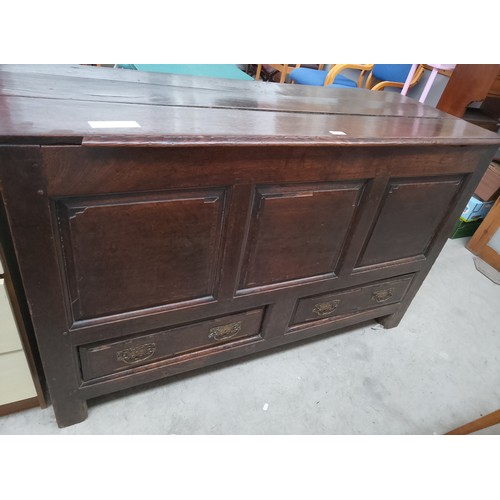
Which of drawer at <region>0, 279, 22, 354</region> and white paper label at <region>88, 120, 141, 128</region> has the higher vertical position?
white paper label at <region>88, 120, 141, 128</region>

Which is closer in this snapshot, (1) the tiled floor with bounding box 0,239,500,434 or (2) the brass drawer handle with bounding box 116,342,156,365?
(2) the brass drawer handle with bounding box 116,342,156,365

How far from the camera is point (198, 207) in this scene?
2.68 ft

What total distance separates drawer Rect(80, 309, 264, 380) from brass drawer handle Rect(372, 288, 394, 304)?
0.50m

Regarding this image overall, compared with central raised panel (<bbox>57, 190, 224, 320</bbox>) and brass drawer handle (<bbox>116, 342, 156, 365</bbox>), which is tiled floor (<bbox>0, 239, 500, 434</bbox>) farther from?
central raised panel (<bbox>57, 190, 224, 320</bbox>)

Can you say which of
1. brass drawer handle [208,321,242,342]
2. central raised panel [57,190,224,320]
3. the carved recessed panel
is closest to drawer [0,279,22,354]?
central raised panel [57,190,224,320]

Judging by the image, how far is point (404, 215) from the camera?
115cm

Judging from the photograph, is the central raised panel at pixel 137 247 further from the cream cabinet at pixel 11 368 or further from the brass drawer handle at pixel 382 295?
the brass drawer handle at pixel 382 295

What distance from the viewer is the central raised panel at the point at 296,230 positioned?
2.98 ft

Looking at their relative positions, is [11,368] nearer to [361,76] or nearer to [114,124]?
[114,124]

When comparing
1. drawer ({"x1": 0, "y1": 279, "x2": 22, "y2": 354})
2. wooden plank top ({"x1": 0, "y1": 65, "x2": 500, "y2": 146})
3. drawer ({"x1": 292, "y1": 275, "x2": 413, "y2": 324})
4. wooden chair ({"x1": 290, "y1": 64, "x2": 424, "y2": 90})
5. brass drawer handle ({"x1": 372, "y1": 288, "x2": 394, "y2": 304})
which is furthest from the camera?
wooden chair ({"x1": 290, "y1": 64, "x2": 424, "y2": 90})

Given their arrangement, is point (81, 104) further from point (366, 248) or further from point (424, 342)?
point (424, 342)

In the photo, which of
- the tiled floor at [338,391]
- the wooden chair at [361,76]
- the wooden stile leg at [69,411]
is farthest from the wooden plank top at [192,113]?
the wooden chair at [361,76]

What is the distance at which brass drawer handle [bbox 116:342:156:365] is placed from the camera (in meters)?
1.00
